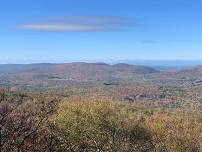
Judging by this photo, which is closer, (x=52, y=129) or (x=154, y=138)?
(x=52, y=129)

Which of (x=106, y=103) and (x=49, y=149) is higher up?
(x=106, y=103)

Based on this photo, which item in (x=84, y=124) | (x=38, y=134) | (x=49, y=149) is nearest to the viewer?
(x=49, y=149)

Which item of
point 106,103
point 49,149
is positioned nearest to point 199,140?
point 106,103

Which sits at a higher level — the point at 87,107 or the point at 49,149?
the point at 87,107

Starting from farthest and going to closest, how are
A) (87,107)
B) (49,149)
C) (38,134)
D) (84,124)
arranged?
1. (87,107)
2. (84,124)
3. (38,134)
4. (49,149)

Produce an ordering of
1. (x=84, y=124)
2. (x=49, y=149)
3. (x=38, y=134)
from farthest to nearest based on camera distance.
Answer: (x=84, y=124), (x=38, y=134), (x=49, y=149)

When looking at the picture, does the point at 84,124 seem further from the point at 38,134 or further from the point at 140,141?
the point at 140,141

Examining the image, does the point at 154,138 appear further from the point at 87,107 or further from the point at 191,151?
the point at 87,107

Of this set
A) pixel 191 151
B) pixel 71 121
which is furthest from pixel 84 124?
pixel 191 151

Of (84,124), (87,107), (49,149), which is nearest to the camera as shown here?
(49,149)
